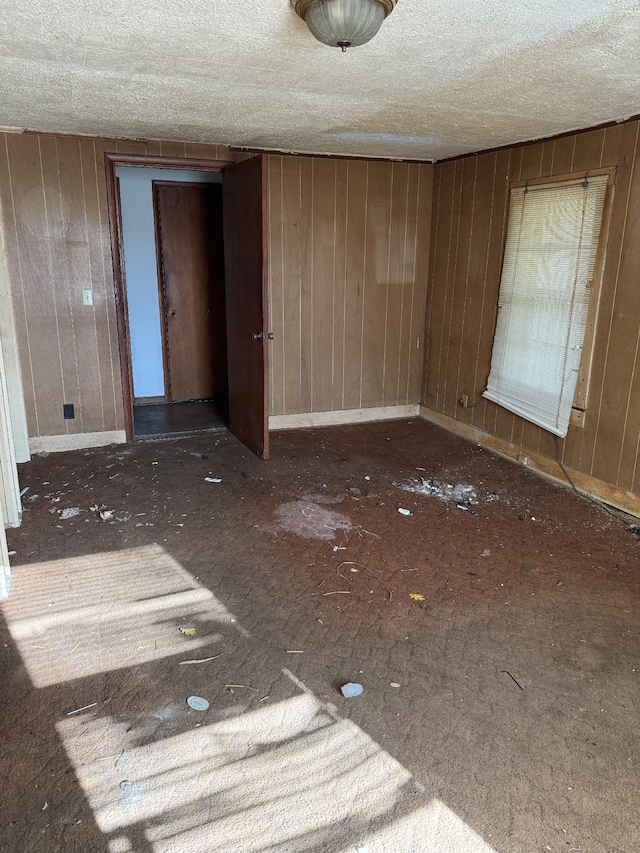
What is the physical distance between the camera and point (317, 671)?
2.31m

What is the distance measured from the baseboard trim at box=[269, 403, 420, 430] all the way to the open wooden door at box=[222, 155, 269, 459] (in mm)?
481

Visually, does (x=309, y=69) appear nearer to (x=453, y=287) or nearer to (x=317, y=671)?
(x=317, y=671)

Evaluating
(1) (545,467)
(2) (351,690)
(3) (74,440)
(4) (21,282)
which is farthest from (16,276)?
(1) (545,467)

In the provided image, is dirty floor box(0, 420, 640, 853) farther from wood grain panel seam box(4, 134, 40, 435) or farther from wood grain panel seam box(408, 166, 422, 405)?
wood grain panel seam box(408, 166, 422, 405)

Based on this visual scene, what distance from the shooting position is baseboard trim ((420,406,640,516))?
12.2 feet

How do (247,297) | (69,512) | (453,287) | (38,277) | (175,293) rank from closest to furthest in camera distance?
(69,512), (38,277), (247,297), (453,287), (175,293)

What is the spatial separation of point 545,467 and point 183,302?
393 cm

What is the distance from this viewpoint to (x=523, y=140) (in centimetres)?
420

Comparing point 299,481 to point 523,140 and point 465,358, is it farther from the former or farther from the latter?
point 523,140

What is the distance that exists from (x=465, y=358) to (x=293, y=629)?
327 cm

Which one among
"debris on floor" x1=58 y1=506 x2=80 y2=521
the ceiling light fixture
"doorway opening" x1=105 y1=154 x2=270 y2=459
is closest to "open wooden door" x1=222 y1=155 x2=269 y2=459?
"doorway opening" x1=105 y1=154 x2=270 y2=459

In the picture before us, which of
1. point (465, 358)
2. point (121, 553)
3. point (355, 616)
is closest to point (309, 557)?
point (355, 616)

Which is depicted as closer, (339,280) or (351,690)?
(351,690)

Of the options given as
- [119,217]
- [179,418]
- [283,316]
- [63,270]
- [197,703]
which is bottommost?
[197,703]
